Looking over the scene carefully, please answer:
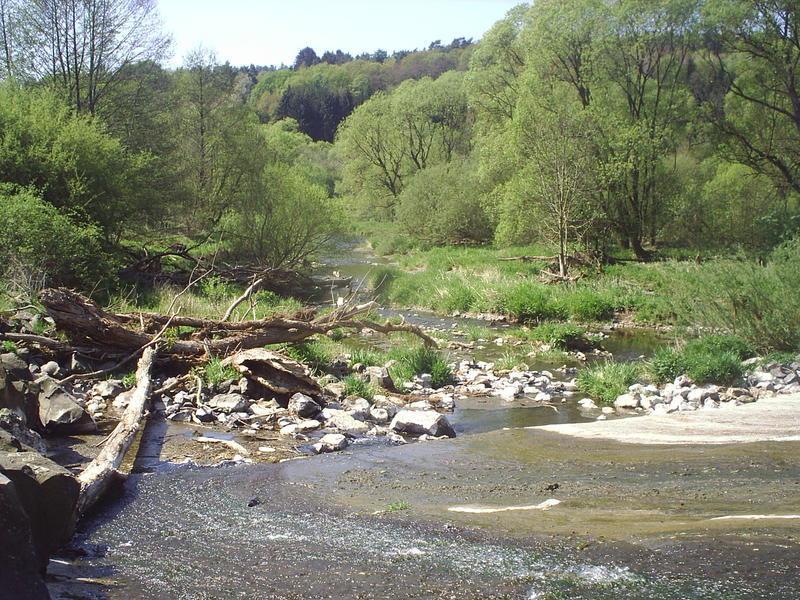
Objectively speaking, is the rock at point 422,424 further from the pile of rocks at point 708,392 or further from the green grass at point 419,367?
the pile of rocks at point 708,392

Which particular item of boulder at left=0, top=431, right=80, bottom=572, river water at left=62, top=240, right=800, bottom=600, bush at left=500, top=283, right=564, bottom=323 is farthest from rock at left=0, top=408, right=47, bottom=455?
bush at left=500, top=283, right=564, bottom=323

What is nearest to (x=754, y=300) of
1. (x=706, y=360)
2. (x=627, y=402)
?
(x=706, y=360)

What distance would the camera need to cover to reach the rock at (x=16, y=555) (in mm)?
4348

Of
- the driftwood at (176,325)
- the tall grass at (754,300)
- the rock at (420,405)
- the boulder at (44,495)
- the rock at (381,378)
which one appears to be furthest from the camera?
the tall grass at (754,300)

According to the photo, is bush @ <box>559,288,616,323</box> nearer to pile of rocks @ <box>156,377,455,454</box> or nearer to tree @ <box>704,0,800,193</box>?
pile of rocks @ <box>156,377,455,454</box>

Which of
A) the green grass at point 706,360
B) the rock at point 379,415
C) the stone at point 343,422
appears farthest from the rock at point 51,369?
the green grass at point 706,360

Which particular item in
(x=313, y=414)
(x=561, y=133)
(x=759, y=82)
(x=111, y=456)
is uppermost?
(x=759, y=82)

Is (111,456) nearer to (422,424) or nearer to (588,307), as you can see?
(422,424)

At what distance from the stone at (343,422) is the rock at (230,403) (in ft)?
4.32

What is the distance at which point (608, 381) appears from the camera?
13.7 metres

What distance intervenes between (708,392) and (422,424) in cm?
546

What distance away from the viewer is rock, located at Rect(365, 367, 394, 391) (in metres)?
13.2

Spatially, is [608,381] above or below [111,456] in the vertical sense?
below

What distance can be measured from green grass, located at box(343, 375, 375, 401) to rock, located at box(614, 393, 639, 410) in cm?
450
